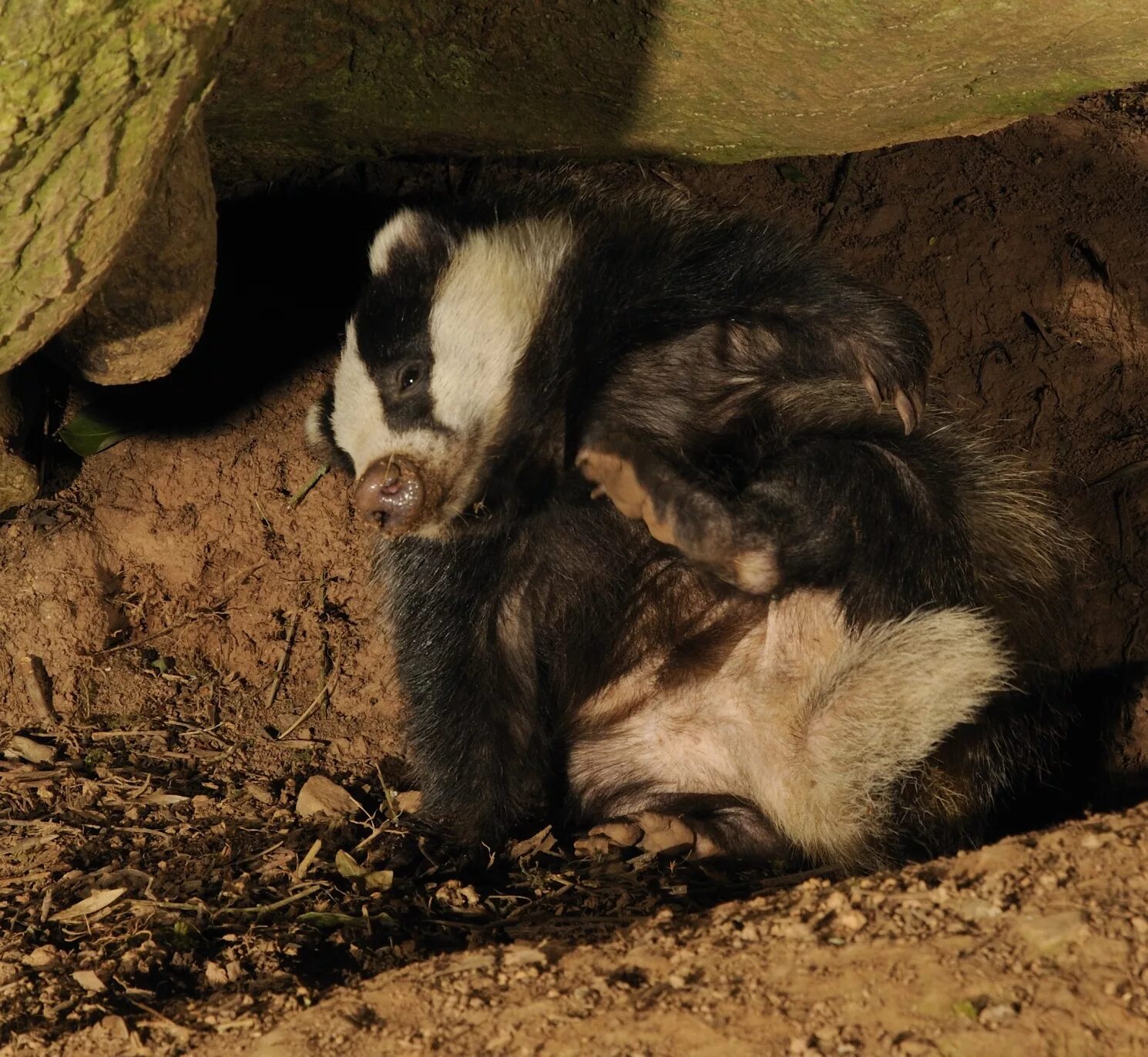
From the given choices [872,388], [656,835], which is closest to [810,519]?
[872,388]

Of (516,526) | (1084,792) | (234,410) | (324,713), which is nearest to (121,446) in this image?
(234,410)

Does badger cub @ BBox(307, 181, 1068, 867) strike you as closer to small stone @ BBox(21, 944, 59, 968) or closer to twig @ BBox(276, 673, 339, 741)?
twig @ BBox(276, 673, 339, 741)

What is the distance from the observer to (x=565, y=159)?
448 centimetres

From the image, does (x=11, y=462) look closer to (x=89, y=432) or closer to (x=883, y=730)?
(x=89, y=432)

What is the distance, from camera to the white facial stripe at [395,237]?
139 inches

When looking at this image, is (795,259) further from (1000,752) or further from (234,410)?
(234,410)

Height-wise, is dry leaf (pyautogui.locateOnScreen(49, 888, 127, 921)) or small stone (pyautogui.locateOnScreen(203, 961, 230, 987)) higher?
small stone (pyautogui.locateOnScreen(203, 961, 230, 987))

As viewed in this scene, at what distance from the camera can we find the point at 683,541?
3074 mm

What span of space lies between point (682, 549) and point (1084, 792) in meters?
2.19

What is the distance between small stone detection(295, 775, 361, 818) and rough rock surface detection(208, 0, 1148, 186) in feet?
7.01

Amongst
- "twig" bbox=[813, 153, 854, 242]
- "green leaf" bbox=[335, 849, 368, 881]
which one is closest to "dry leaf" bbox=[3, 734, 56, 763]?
"green leaf" bbox=[335, 849, 368, 881]

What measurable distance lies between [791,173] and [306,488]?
86.2 inches

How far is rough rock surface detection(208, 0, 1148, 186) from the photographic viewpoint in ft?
11.3

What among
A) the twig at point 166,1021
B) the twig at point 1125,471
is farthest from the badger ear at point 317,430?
the twig at point 1125,471
